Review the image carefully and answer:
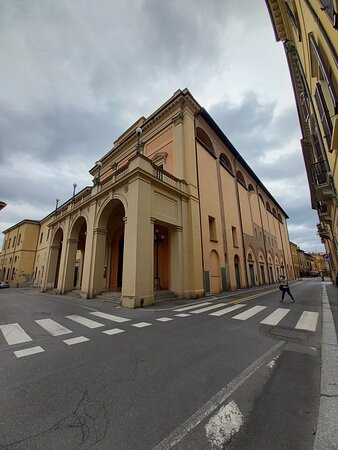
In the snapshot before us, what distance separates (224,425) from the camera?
1.94 metres

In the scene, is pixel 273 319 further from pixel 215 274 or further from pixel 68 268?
pixel 68 268

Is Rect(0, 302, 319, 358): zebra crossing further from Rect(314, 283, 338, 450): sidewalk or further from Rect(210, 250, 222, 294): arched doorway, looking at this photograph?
Rect(210, 250, 222, 294): arched doorway

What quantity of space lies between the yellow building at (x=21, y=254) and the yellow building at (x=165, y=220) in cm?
2079

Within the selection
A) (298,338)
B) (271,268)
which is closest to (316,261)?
(271,268)

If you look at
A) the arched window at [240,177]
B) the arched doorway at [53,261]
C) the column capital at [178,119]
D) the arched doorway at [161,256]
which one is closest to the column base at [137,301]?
the arched doorway at [161,256]

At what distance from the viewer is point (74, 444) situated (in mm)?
1712

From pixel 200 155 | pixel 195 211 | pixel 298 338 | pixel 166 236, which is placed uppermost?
pixel 200 155

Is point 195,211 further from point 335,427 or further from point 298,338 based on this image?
point 335,427

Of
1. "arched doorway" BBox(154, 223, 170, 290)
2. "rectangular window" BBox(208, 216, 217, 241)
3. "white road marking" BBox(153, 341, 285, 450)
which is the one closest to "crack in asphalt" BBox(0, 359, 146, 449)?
"white road marking" BBox(153, 341, 285, 450)

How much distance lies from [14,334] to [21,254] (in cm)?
3879

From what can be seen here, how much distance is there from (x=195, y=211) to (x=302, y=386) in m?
12.0

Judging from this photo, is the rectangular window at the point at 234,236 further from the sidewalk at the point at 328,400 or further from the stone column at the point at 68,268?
the sidewalk at the point at 328,400

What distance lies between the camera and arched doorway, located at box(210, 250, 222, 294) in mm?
15217

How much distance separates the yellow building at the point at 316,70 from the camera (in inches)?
176
